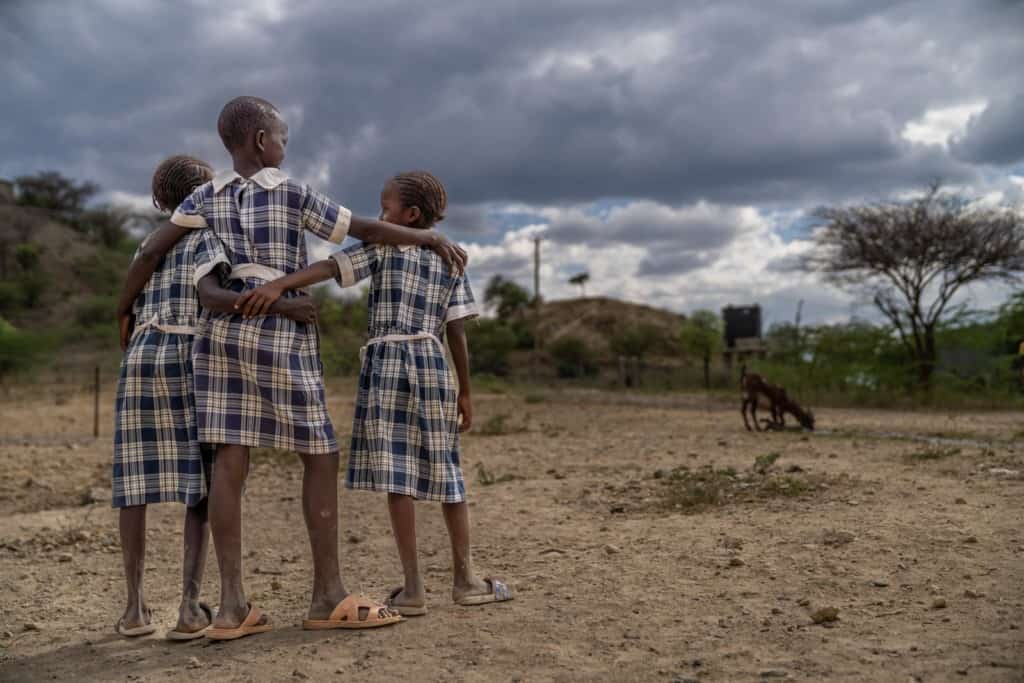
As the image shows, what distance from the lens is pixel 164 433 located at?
332 centimetres

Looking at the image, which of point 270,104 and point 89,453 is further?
point 89,453

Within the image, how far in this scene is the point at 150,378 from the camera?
3305 millimetres

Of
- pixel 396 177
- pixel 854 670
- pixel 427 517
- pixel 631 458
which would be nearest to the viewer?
pixel 854 670

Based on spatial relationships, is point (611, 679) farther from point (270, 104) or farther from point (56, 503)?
point (56, 503)

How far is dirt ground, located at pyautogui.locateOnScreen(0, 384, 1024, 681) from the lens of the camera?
283 centimetres

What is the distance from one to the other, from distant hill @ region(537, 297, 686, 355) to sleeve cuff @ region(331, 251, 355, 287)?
34.0 meters

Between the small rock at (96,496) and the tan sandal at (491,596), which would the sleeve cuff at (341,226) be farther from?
the small rock at (96,496)

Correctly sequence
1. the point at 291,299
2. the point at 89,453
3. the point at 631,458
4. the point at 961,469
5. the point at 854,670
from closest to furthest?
the point at 854,670 → the point at 291,299 → the point at 961,469 → the point at 631,458 → the point at 89,453

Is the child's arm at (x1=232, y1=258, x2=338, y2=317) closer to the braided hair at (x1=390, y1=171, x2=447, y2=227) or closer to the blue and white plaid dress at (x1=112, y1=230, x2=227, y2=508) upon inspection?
the blue and white plaid dress at (x1=112, y1=230, x2=227, y2=508)

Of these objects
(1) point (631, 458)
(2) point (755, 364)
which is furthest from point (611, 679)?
(2) point (755, 364)

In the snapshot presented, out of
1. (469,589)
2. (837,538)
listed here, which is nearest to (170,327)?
(469,589)

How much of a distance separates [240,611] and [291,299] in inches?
42.4

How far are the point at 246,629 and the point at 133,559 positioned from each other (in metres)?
0.54

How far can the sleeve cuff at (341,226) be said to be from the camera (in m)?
3.25
